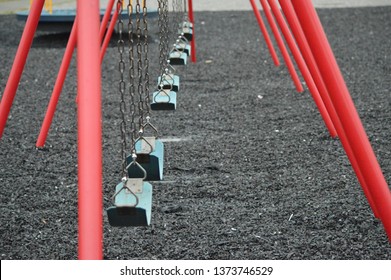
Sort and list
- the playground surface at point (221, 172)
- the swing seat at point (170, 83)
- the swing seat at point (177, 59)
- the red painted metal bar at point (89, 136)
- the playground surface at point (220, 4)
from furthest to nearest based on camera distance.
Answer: the playground surface at point (220, 4), the swing seat at point (177, 59), the swing seat at point (170, 83), the playground surface at point (221, 172), the red painted metal bar at point (89, 136)

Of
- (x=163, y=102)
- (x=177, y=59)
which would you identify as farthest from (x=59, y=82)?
(x=163, y=102)

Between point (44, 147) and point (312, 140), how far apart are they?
61.3 inches

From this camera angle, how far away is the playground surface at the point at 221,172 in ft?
10.6

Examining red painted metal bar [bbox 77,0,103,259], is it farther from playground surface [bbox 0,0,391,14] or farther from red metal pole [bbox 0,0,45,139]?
playground surface [bbox 0,0,391,14]

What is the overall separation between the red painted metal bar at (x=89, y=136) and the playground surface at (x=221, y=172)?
1.49 meters

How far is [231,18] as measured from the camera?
10.6 metres

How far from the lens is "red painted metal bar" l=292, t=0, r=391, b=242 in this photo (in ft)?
6.73

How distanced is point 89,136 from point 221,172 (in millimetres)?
2570

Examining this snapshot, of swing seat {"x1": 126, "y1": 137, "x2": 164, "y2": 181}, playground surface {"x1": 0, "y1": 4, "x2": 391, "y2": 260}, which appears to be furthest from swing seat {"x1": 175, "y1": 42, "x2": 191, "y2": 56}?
swing seat {"x1": 126, "y1": 137, "x2": 164, "y2": 181}

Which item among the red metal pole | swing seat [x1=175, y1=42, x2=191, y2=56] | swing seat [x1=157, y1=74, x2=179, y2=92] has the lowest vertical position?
the red metal pole

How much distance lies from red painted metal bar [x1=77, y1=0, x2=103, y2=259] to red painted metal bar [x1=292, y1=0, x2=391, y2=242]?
1.81 feet

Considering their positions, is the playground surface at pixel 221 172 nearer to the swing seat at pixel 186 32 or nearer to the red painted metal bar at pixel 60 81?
the red painted metal bar at pixel 60 81

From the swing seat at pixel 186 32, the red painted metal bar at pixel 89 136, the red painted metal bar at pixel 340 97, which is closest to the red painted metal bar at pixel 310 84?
the swing seat at pixel 186 32

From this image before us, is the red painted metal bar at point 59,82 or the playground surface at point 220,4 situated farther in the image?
the playground surface at point 220,4
